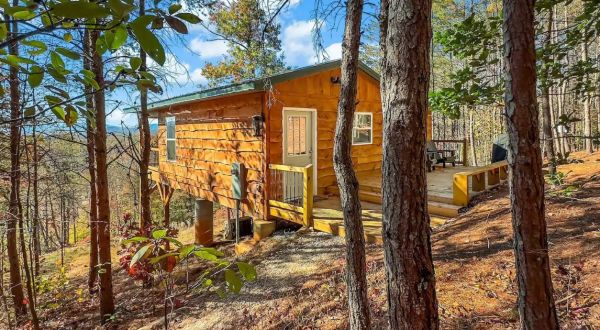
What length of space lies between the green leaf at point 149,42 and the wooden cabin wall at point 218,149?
6123 millimetres

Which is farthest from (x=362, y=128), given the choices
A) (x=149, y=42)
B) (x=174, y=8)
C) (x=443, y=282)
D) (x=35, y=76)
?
(x=149, y=42)

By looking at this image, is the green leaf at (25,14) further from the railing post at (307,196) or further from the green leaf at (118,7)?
the railing post at (307,196)

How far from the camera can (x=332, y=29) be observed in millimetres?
3803

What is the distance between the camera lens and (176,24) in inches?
37.4

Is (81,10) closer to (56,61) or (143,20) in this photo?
(143,20)

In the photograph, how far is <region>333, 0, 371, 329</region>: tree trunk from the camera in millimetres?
3031

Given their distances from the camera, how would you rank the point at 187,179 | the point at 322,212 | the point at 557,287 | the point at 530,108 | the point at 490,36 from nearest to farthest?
the point at 530,108 < the point at 557,287 < the point at 490,36 < the point at 322,212 < the point at 187,179

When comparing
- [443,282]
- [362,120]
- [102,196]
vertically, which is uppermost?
[362,120]

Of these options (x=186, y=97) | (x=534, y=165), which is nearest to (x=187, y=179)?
(x=186, y=97)

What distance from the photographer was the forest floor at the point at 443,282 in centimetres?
312

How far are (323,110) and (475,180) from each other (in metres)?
3.67

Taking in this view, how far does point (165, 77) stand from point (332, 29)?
220 cm

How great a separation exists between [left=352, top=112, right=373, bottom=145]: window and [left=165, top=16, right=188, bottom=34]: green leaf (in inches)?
314

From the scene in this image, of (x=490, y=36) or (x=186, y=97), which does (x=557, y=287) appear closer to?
(x=490, y=36)
